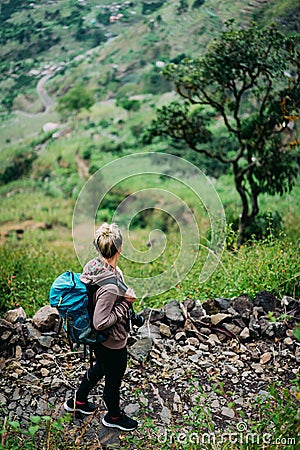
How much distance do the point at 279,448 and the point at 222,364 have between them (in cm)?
100

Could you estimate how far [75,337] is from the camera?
233cm

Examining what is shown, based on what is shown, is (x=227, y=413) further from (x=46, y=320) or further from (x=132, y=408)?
(x=46, y=320)

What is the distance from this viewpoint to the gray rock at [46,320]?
317cm

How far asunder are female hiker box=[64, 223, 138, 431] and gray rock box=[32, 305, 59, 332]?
2.45ft

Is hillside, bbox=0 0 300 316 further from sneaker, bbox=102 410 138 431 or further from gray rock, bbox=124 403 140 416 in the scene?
sneaker, bbox=102 410 138 431

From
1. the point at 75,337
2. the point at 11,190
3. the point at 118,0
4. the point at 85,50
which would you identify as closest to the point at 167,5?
the point at 118,0

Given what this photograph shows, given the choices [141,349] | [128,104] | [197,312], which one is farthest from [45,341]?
[128,104]

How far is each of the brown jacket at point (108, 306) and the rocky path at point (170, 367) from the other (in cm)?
42

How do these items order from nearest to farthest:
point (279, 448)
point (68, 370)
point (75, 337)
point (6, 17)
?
1. point (279, 448)
2. point (75, 337)
3. point (68, 370)
4. point (6, 17)

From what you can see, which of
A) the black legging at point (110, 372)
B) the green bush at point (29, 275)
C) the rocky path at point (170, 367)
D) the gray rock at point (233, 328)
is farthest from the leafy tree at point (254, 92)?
the black legging at point (110, 372)

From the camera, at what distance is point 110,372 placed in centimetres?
241

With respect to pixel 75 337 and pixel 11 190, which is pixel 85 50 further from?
pixel 75 337

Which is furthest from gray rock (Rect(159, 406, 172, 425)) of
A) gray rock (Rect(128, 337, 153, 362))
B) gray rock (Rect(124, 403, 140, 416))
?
gray rock (Rect(128, 337, 153, 362))

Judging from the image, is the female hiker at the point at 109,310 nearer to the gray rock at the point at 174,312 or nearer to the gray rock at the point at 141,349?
the gray rock at the point at 141,349
